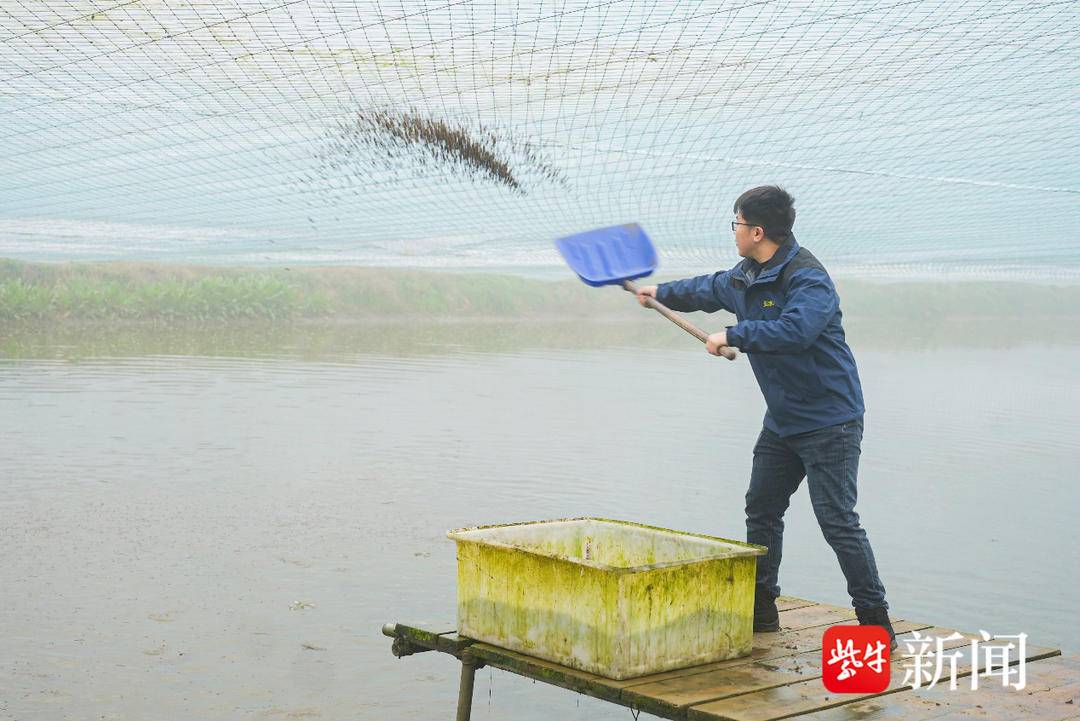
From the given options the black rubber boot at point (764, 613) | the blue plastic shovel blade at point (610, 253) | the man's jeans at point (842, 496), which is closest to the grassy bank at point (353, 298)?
the blue plastic shovel blade at point (610, 253)

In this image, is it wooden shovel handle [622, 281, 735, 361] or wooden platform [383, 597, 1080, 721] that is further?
wooden shovel handle [622, 281, 735, 361]

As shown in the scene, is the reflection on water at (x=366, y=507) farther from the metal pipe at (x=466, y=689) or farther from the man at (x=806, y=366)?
the man at (x=806, y=366)

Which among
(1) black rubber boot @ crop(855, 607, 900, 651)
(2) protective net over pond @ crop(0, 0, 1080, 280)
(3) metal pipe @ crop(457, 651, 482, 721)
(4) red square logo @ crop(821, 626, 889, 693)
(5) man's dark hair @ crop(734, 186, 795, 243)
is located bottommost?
(3) metal pipe @ crop(457, 651, 482, 721)

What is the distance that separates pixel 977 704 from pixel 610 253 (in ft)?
6.38

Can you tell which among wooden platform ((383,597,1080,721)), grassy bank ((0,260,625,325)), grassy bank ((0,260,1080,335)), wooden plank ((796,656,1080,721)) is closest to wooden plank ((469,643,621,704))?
wooden platform ((383,597,1080,721))

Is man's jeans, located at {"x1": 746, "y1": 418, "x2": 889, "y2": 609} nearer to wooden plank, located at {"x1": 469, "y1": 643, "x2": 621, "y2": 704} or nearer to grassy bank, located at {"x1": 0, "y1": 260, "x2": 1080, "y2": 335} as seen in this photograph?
wooden plank, located at {"x1": 469, "y1": 643, "x2": 621, "y2": 704}

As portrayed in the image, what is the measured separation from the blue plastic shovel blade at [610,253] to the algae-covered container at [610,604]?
3.08 feet

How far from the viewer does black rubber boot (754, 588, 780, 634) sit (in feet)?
14.4

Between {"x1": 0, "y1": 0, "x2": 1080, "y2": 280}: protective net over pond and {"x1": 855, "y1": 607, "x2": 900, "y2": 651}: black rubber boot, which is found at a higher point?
{"x1": 0, "y1": 0, "x2": 1080, "y2": 280}: protective net over pond

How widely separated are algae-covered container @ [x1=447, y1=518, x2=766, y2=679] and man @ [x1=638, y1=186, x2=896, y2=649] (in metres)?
0.30

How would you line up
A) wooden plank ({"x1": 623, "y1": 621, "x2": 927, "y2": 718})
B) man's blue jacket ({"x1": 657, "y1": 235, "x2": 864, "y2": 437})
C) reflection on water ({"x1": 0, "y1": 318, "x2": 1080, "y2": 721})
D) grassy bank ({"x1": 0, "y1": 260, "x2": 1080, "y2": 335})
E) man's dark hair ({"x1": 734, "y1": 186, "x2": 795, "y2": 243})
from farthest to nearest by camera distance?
grassy bank ({"x1": 0, "y1": 260, "x2": 1080, "y2": 335}), reflection on water ({"x1": 0, "y1": 318, "x2": 1080, "y2": 721}), man's dark hair ({"x1": 734, "y1": 186, "x2": 795, "y2": 243}), man's blue jacket ({"x1": 657, "y1": 235, "x2": 864, "y2": 437}), wooden plank ({"x1": 623, "y1": 621, "x2": 927, "y2": 718})

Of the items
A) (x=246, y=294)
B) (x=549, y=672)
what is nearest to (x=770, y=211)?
(x=549, y=672)

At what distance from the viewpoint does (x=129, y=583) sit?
636cm

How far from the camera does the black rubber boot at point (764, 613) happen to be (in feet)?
14.4
